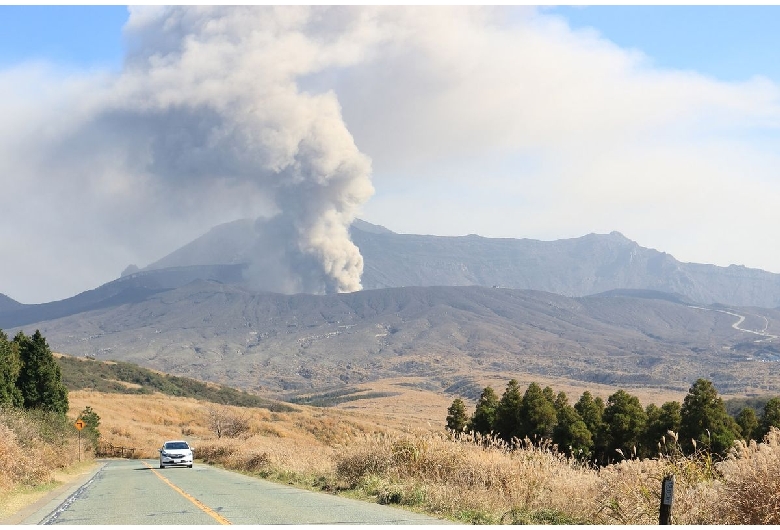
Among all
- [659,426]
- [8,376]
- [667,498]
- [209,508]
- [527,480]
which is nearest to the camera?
[667,498]

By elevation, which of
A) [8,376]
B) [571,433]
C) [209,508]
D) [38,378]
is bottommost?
[571,433]

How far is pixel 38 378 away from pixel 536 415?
3231cm

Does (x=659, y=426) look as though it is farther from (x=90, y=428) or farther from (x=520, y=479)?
(x=90, y=428)

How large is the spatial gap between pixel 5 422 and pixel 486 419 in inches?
1578

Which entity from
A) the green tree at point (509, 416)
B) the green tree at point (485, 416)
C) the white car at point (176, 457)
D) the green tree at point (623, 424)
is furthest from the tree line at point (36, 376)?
the green tree at point (623, 424)

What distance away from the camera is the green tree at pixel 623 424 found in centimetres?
5147

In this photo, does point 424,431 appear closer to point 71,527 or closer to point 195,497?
point 195,497

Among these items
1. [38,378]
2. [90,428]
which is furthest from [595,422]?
[90,428]

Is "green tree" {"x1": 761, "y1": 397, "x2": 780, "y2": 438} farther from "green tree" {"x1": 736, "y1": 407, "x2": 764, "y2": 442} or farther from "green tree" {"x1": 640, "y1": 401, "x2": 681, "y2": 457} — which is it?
"green tree" {"x1": 640, "y1": 401, "x2": 681, "y2": 457}

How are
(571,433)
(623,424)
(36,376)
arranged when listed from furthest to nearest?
1. (623,424)
2. (571,433)
3. (36,376)

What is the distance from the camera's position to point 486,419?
60344mm

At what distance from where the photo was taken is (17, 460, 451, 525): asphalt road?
1397 cm

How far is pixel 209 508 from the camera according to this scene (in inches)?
635

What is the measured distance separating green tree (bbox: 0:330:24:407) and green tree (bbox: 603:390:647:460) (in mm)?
35595
